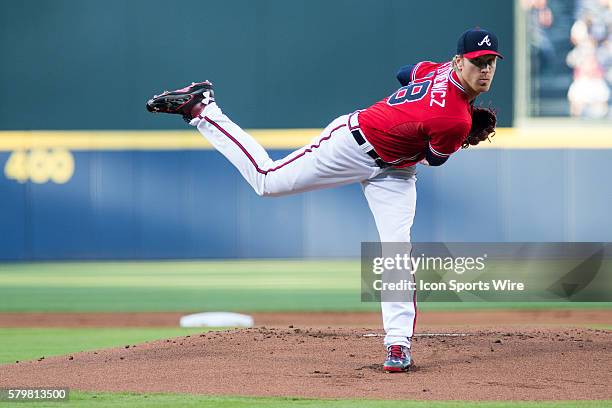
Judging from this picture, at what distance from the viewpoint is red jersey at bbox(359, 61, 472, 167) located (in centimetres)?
378

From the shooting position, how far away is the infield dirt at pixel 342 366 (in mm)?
3686

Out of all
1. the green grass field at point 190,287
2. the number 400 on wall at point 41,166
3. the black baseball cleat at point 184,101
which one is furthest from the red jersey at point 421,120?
the number 400 on wall at point 41,166

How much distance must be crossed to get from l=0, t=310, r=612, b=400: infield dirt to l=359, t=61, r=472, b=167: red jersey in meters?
0.90

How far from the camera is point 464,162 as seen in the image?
37.1 feet

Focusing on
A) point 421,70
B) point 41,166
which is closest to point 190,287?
point 41,166

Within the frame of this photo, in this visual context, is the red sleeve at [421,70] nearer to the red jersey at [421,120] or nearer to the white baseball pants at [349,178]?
the red jersey at [421,120]

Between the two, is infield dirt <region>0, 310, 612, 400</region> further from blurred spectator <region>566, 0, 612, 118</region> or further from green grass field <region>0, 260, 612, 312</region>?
blurred spectator <region>566, 0, 612, 118</region>

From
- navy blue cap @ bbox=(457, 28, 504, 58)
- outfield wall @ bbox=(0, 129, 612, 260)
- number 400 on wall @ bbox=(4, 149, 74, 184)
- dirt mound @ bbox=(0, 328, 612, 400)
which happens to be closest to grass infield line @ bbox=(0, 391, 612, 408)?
dirt mound @ bbox=(0, 328, 612, 400)

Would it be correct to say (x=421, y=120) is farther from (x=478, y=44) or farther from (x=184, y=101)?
(x=184, y=101)

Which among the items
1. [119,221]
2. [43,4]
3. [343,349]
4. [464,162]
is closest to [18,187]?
[119,221]

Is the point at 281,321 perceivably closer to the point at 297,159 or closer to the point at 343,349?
the point at 343,349

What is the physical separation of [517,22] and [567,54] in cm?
70

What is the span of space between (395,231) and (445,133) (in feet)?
1.66

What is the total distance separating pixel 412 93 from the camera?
3.99 m
